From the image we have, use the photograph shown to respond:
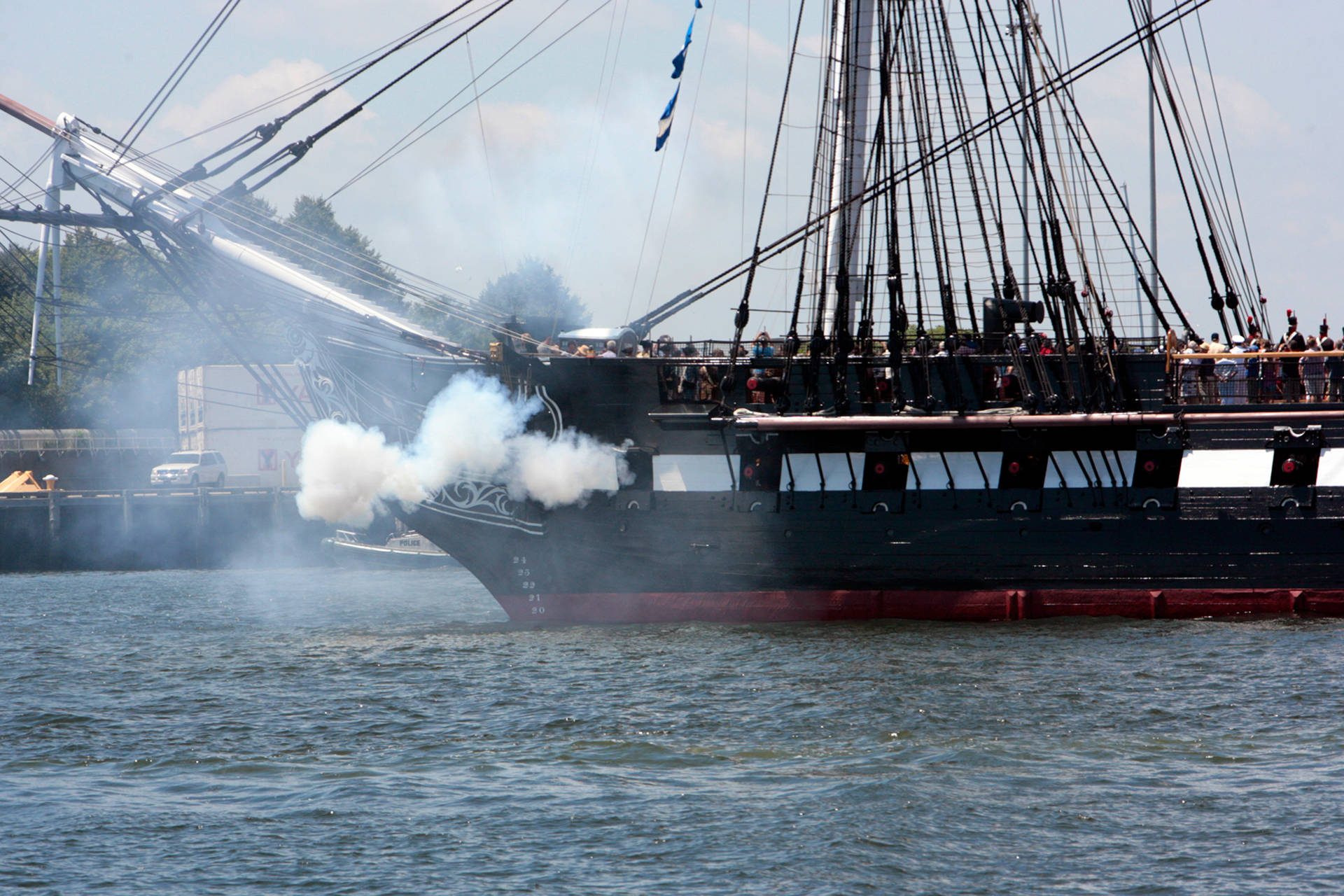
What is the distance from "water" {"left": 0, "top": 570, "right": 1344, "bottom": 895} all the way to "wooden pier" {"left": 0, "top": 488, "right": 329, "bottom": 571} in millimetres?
24475

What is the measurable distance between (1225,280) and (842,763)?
56.3 ft

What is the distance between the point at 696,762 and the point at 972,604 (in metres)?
10.3

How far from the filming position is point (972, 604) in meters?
23.7

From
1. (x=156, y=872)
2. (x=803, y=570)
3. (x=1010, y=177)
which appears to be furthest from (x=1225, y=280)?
(x=156, y=872)

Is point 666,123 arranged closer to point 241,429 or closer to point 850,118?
point 850,118

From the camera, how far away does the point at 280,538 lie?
159 feet

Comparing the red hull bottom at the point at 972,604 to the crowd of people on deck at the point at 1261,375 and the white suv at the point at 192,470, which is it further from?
the white suv at the point at 192,470

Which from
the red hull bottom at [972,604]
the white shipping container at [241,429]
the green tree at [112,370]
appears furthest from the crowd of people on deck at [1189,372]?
the green tree at [112,370]

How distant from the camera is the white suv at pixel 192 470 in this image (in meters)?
54.1

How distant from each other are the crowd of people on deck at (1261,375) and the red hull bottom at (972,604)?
133 inches

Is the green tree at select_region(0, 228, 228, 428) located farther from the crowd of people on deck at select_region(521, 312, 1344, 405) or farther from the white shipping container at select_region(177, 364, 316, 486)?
the crowd of people on deck at select_region(521, 312, 1344, 405)

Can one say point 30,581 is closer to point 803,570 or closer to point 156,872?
point 803,570

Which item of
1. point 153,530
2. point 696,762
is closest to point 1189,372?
point 696,762

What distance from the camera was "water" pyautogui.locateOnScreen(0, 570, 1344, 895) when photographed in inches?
458
